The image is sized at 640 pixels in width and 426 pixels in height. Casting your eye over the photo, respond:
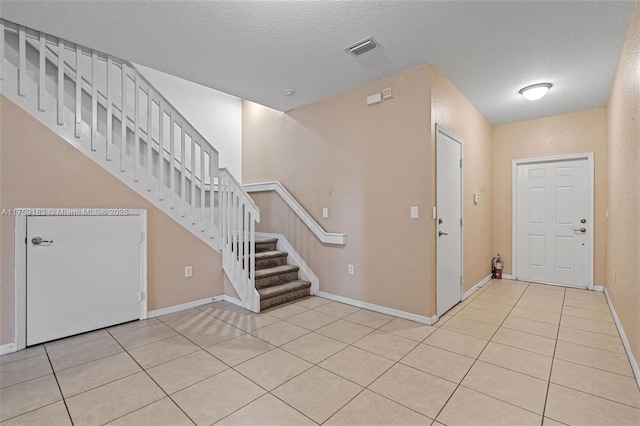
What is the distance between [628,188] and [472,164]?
188cm

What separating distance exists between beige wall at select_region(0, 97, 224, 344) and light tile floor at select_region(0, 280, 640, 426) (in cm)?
39

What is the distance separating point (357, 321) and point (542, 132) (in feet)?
14.2

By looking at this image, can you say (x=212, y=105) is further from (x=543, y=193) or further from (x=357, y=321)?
(x=543, y=193)

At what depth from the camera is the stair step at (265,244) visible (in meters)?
4.40

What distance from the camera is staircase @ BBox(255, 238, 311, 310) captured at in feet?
12.0

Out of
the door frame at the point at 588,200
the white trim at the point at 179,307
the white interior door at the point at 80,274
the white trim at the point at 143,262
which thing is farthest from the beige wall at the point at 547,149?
the white interior door at the point at 80,274

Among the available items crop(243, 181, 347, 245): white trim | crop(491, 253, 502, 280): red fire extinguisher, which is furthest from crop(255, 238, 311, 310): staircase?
crop(491, 253, 502, 280): red fire extinguisher

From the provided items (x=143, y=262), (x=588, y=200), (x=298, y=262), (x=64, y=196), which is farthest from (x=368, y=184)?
(x=588, y=200)

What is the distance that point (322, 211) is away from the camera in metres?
4.11

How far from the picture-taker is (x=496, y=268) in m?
5.09

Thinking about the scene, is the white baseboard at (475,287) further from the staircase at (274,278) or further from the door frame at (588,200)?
the staircase at (274,278)

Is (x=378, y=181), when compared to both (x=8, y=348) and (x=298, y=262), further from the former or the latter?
(x=8, y=348)

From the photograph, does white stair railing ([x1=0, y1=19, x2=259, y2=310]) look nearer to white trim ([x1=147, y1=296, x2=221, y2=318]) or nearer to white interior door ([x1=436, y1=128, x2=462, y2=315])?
white trim ([x1=147, y1=296, x2=221, y2=318])

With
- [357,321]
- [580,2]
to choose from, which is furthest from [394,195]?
[580,2]
